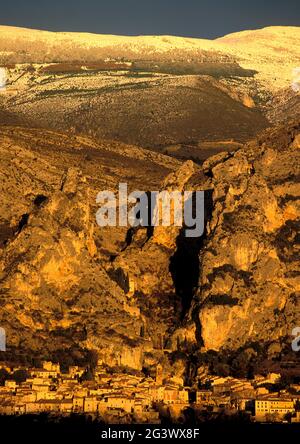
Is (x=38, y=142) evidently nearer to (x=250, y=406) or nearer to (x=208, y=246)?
(x=208, y=246)

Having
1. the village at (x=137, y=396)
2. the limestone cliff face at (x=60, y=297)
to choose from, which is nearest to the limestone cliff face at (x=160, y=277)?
the limestone cliff face at (x=60, y=297)

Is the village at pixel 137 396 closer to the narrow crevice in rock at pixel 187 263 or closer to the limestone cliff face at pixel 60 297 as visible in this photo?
the limestone cliff face at pixel 60 297

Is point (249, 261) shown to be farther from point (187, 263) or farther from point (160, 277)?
point (160, 277)

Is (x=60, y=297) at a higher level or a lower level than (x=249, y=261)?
lower

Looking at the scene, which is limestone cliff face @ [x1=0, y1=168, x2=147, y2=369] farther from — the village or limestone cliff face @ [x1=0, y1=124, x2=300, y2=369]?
the village

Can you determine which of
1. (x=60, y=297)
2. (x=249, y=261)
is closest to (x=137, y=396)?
(x=60, y=297)

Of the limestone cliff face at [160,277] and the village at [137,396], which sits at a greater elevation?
the limestone cliff face at [160,277]

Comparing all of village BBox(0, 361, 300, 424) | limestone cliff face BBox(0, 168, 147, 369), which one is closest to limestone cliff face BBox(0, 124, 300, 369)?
limestone cliff face BBox(0, 168, 147, 369)
